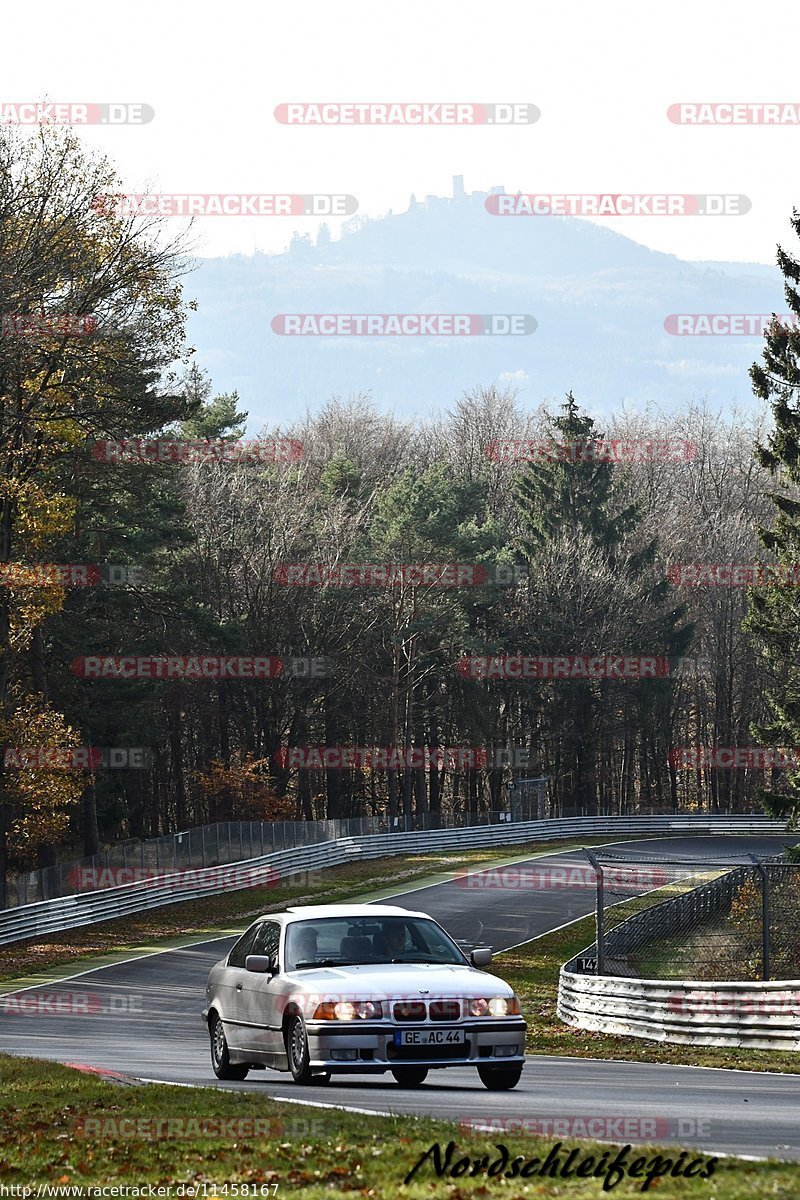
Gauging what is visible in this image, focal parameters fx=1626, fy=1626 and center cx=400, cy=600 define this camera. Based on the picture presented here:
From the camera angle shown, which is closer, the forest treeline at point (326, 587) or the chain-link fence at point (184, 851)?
the forest treeline at point (326, 587)

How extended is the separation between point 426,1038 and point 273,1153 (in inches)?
138

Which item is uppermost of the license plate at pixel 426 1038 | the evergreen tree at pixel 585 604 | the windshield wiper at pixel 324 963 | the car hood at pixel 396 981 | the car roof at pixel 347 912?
the evergreen tree at pixel 585 604

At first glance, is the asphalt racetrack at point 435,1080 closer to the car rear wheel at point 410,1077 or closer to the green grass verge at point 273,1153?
the car rear wheel at point 410,1077

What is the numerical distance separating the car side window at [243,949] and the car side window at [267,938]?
0.05 metres

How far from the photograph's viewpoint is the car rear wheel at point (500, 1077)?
517 inches

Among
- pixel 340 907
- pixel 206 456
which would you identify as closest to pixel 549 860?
pixel 206 456

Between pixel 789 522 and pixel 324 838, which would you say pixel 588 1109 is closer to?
pixel 789 522

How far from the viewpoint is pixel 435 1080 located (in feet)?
47.3

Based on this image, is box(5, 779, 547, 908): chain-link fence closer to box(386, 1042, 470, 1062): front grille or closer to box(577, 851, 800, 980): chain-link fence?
box(577, 851, 800, 980): chain-link fence

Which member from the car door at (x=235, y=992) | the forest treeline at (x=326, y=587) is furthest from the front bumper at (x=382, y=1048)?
the forest treeline at (x=326, y=587)

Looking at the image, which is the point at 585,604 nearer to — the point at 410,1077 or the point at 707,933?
the point at 707,933

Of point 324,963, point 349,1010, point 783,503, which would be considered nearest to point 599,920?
point 324,963

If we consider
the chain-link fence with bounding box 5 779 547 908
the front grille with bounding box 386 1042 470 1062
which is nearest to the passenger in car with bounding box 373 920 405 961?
the front grille with bounding box 386 1042 470 1062

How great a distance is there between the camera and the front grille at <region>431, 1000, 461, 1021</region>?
1273 cm
